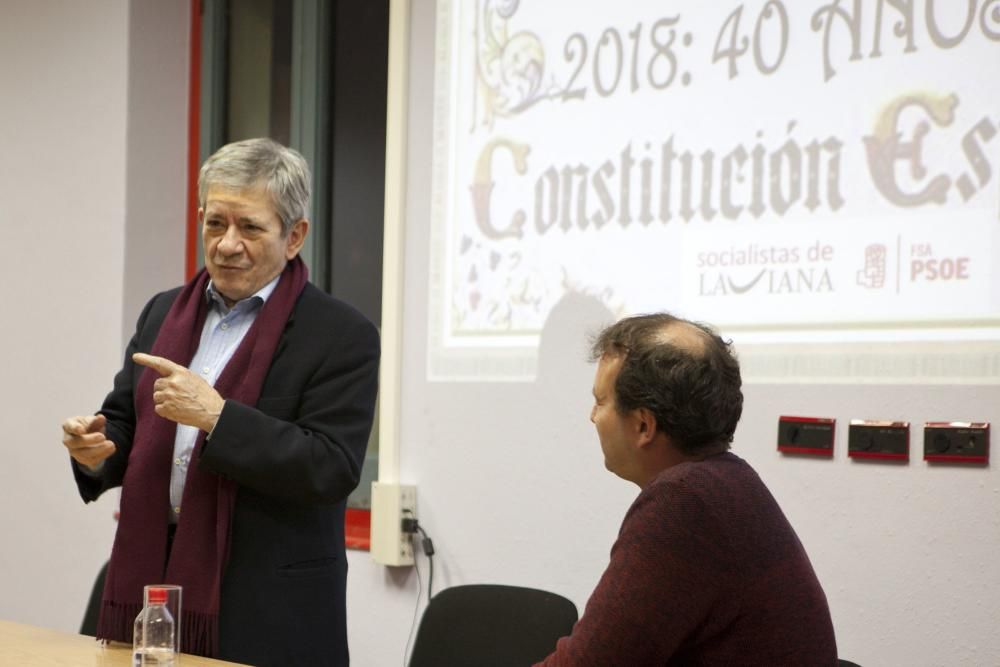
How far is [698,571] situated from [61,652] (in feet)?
4.14

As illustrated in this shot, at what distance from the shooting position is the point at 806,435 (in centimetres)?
275

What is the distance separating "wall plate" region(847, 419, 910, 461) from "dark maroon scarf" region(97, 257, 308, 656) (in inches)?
49.8

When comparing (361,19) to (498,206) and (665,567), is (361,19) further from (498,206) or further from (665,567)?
(665,567)

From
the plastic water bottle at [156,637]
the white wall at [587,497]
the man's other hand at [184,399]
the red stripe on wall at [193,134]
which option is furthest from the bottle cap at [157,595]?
the red stripe on wall at [193,134]

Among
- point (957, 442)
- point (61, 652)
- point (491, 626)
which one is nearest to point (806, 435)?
point (957, 442)

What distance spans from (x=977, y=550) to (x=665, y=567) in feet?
4.35

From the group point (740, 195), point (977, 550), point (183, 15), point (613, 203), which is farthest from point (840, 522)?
point (183, 15)

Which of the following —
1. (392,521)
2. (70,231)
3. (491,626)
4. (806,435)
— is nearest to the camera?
(491,626)

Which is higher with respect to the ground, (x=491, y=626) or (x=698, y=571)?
(x=698, y=571)

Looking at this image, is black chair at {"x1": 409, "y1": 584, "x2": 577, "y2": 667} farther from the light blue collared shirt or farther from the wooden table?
the light blue collared shirt

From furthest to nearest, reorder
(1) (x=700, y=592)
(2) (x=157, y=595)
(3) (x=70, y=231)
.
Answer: (3) (x=70, y=231) < (2) (x=157, y=595) < (1) (x=700, y=592)

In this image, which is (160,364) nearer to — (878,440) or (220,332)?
(220,332)

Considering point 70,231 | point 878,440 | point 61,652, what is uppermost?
point 70,231

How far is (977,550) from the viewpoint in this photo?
250cm
